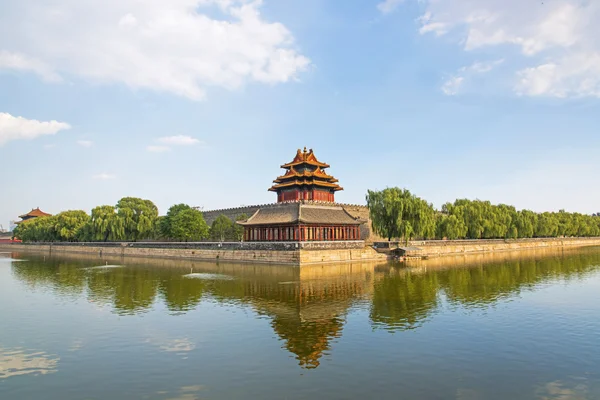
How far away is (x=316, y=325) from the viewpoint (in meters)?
16.6

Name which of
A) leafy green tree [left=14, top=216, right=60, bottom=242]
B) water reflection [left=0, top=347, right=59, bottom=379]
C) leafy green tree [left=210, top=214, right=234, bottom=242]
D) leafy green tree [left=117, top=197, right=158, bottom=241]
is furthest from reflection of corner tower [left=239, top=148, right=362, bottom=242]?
leafy green tree [left=14, top=216, right=60, bottom=242]

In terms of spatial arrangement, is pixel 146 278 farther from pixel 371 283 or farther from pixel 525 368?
pixel 525 368

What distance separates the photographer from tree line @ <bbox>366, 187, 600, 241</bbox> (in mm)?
47594

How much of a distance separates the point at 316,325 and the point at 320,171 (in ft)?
131

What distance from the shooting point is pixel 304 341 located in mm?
14391

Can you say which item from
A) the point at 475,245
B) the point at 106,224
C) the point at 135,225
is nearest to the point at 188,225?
the point at 135,225

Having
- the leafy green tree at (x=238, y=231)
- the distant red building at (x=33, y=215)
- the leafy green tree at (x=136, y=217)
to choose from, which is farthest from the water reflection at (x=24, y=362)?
the distant red building at (x=33, y=215)

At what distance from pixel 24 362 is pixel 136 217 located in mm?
53103

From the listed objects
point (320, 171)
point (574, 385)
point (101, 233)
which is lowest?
point (574, 385)

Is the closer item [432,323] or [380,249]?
[432,323]

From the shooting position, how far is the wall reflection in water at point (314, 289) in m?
17.2

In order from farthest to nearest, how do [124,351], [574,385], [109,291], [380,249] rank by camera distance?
[380,249], [109,291], [124,351], [574,385]

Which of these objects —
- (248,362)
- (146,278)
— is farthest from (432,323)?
(146,278)

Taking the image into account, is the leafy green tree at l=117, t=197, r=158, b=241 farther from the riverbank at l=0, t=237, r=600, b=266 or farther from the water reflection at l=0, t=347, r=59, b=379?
the water reflection at l=0, t=347, r=59, b=379
